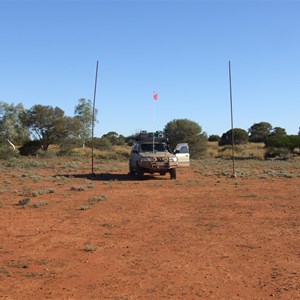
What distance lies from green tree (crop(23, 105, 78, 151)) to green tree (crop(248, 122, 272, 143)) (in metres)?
58.5

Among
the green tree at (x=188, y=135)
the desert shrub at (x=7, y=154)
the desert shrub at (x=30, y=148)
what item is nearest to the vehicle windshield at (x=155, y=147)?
the desert shrub at (x=7, y=154)

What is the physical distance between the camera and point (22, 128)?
53656mm

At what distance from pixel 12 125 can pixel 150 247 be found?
49538 millimetres

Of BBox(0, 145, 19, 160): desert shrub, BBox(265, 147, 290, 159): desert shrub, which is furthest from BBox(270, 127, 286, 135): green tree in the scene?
BBox(0, 145, 19, 160): desert shrub

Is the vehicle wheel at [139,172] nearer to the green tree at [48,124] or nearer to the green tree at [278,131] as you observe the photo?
the green tree at [48,124]

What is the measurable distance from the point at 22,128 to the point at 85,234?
47094mm

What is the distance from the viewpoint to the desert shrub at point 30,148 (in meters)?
48.4

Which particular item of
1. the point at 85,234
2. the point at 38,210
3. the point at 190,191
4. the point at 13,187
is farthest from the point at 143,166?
the point at 85,234

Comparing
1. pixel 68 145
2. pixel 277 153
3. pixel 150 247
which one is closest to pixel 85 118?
pixel 68 145

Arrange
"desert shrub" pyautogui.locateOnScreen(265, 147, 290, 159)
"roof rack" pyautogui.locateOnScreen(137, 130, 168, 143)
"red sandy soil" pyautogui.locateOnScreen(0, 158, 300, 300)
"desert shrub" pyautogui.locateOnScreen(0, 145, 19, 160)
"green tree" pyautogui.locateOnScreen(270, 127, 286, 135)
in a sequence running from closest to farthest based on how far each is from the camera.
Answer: "red sandy soil" pyautogui.locateOnScreen(0, 158, 300, 300) < "roof rack" pyautogui.locateOnScreen(137, 130, 168, 143) < "desert shrub" pyautogui.locateOnScreen(0, 145, 19, 160) < "desert shrub" pyautogui.locateOnScreen(265, 147, 290, 159) < "green tree" pyautogui.locateOnScreen(270, 127, 286, 135)

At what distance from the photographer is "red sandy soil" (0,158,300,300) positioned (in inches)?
227

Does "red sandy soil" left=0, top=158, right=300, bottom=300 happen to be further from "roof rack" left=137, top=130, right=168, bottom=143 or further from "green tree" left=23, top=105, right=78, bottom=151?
"green tree" left=23, top=105, right=78, bottom=151

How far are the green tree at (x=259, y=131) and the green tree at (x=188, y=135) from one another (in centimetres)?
5164

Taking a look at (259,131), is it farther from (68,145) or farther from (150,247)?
(150,247)
